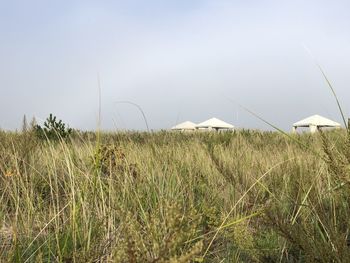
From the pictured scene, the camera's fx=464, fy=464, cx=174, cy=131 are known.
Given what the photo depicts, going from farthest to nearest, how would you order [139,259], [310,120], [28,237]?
1. [310,120]
2. [28,237]
3. [139,259]

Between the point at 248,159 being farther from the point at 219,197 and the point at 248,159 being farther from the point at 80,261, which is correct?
the point at 80,261

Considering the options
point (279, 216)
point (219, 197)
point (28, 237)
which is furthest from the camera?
point (219, 197)

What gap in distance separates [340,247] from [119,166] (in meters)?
3.07

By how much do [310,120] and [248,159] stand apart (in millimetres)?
26577

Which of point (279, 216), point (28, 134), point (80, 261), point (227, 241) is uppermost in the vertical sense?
point (28, 134)

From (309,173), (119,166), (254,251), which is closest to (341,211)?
(309,173)

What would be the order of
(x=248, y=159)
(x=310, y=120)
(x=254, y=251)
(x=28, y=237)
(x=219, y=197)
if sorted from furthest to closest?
(x=310, y=120) → (x=248, y=159) → (x=219, y=197) → (x=28, y=237) → (x=254, y=251)

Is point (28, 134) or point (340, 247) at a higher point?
point (28, 134)

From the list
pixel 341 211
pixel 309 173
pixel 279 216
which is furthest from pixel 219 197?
pixel 279 216

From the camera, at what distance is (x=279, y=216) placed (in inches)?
72.5

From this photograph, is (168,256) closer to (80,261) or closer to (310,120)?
(80,261)

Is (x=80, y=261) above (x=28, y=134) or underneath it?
underneath

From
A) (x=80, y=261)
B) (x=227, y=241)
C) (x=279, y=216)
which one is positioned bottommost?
(x=227, y=241)

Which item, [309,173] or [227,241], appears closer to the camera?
[227,241]
